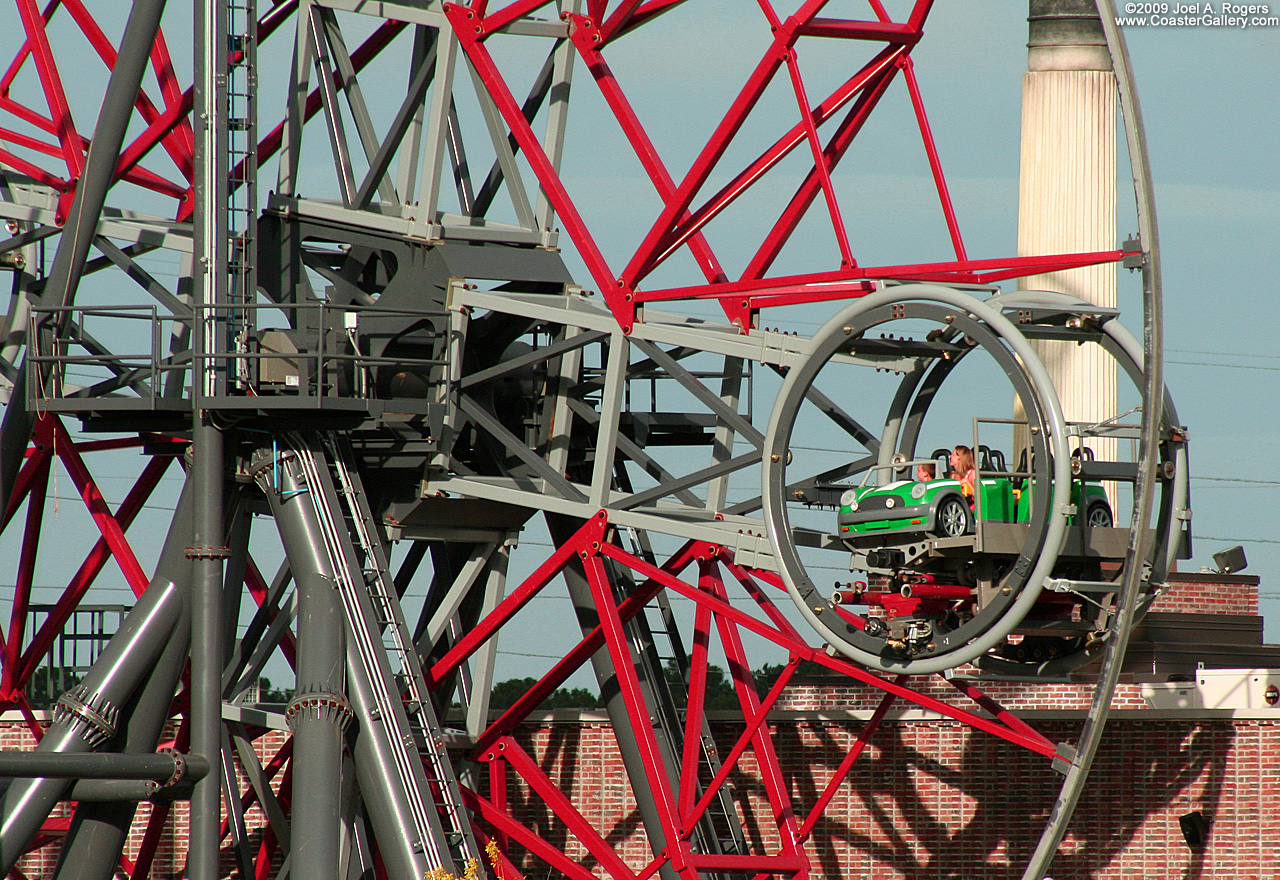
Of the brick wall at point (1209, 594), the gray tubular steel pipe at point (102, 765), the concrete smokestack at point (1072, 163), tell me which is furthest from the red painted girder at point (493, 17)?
the brick wall at point (1209, 594)

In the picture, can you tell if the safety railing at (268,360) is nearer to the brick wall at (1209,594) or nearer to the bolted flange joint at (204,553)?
the bolted flange joint at (204,553)

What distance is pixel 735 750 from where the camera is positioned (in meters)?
24.8

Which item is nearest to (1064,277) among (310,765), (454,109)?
(454,109)

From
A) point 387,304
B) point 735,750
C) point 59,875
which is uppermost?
point 387,304

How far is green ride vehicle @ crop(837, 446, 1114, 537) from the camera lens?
2077 cm

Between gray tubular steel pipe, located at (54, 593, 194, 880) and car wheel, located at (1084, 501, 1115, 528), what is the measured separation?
36.0 ft

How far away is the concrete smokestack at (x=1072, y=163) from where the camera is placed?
3672 centimetres

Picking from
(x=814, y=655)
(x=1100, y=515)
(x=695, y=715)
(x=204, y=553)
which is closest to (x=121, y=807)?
(x=204, y=553)

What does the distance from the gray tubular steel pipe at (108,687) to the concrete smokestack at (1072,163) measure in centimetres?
1857

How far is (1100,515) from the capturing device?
69.4 ft

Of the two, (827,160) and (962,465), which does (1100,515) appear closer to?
(962,465)

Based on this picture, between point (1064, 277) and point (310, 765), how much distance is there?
67.8 ft

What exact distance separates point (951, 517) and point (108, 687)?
10.3 m

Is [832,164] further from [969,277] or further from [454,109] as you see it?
[454,109]
